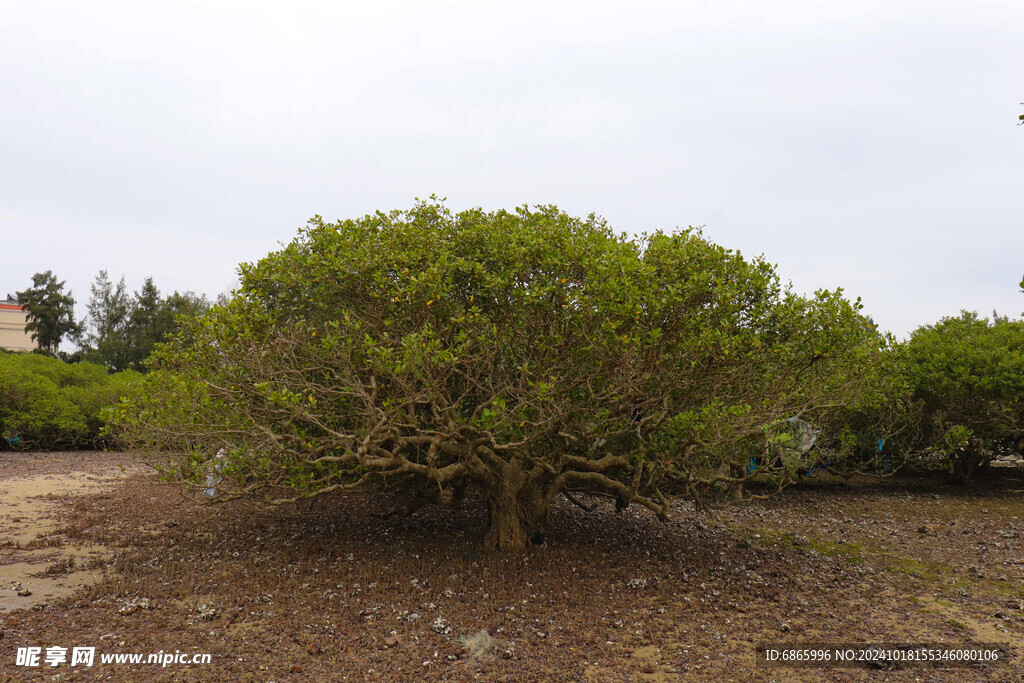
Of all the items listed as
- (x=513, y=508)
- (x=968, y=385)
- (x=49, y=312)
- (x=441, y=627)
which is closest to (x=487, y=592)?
(x=441, y=627)

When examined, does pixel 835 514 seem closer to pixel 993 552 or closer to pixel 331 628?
pixel 993 552

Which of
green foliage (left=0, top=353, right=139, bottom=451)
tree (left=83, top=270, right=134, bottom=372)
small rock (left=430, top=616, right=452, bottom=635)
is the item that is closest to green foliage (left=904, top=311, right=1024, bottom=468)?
small rock (left=430, top=616, right=452, bottom=635)

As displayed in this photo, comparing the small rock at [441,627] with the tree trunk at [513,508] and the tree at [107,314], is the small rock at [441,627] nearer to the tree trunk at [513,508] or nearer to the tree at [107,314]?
the tree trunk at [513,508]

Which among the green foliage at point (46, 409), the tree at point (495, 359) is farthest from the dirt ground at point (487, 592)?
the green foliage at point (46, 409)

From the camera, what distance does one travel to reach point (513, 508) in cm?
1342

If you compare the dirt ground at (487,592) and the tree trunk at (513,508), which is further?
the tree trunk at (513,508)

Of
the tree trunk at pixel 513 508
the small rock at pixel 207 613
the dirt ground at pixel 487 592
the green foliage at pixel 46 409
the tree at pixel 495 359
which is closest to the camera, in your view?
the dirt ground at pixel 487 592

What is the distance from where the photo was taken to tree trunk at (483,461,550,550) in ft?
43.3

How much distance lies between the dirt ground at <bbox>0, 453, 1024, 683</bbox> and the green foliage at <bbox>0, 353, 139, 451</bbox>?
1789 cm

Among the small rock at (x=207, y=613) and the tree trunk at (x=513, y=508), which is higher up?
the tree trunk at (x=513, y=508)

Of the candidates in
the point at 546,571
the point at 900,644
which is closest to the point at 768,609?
the point at 900,644

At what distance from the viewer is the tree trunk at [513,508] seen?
13211 millimetres

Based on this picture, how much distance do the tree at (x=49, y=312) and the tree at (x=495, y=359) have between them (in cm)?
6145

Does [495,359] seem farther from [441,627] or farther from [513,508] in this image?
[441,627]
